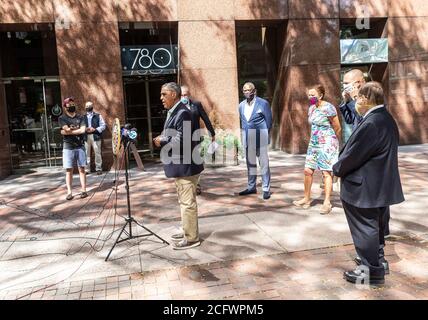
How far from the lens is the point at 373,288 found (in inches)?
149

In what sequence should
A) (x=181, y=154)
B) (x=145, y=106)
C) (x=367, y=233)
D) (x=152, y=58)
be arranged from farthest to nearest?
(x=145, y=106), (x=152, y=58), (x=181, y=154), (x=367, y=233)

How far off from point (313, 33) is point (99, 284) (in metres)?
10.0

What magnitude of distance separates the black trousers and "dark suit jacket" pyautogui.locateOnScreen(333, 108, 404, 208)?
100 mm

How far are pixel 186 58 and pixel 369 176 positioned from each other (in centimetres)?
864

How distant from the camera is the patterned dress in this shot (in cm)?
602

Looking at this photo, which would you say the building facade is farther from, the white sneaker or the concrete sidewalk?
the white sneaker

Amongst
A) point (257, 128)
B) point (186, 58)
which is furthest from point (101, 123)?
point (257, 128)

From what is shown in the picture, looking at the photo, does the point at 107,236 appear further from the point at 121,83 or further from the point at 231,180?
the point at 121,83

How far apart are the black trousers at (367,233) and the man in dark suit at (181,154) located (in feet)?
5.80

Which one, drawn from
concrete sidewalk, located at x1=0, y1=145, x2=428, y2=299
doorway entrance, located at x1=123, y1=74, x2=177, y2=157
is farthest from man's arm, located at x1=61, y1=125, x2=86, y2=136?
doorway entrance, located at x1=123, y1=74, x2=177, y2=157

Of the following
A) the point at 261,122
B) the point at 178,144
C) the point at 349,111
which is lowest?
the point at 178,144

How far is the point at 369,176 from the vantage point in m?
3.72

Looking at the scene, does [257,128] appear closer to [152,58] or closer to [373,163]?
[373,163]
